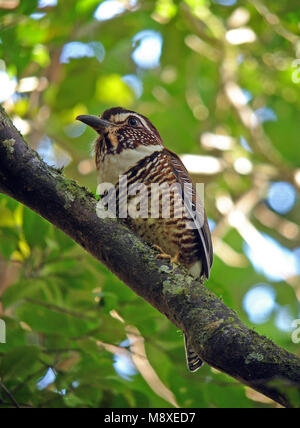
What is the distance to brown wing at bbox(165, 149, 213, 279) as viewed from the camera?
3860 mm

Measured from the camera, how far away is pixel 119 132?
13.7ft

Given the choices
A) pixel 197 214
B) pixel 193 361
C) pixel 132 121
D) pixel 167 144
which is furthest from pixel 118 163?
pixel 167 144

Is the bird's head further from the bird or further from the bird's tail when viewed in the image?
the bird's tail

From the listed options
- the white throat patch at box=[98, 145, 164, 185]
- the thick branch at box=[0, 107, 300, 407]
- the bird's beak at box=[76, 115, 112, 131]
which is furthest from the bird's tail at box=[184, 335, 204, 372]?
the bird's beak at box=[76, 115, 112, 131]

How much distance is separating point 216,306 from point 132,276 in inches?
16.8

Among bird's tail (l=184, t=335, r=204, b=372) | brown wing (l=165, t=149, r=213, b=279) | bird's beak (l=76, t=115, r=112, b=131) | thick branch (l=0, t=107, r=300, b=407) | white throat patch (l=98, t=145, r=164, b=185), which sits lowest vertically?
bird's tail (l=184, t=335, r=204, b=372)

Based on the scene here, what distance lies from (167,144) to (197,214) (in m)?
2.40

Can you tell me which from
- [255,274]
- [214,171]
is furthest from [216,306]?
[255,274]

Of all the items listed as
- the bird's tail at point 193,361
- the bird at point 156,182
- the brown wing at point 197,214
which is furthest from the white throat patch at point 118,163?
the bird's tail at point 193,361

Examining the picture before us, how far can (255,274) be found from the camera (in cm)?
679

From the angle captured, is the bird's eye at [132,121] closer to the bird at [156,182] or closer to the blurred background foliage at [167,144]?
the bird at [156,182]

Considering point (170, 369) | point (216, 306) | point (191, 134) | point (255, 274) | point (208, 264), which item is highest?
point (216, 306)

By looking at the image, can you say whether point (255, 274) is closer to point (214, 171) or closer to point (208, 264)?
point (214, 171)

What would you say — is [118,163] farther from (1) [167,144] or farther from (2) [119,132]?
(1) [167,144]
